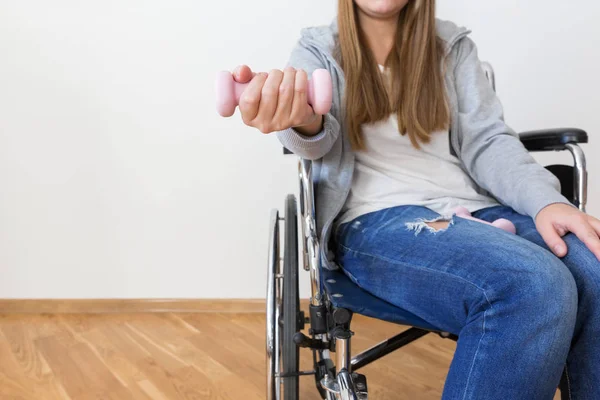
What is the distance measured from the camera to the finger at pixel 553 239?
0.87 meters

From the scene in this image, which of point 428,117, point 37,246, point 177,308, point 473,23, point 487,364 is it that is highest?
point 473,23

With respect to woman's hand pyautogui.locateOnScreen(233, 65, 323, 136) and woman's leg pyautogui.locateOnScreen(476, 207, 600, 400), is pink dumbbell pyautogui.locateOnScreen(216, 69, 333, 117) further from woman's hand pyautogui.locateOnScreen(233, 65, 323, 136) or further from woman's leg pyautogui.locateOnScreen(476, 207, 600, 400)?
woman's leg pyautogui.locateOnScreen(476, 207, 600, 400)

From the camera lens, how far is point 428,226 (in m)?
0.92

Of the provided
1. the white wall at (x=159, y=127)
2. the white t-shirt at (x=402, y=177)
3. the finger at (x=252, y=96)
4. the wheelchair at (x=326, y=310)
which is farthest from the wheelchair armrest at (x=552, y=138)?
the white wall at (x=159, y=127)

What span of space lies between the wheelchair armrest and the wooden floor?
0.66 m

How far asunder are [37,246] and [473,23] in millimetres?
1618

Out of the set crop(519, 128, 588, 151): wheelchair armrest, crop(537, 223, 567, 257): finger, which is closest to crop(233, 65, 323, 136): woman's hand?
crop(537, 223, 567, 257): finger

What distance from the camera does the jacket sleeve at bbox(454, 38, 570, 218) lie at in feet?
3.23

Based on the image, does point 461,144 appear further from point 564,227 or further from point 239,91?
point 239,91

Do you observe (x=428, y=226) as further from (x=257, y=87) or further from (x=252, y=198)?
(x=252, y=198)

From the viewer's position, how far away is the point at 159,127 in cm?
208

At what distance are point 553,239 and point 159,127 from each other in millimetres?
1478

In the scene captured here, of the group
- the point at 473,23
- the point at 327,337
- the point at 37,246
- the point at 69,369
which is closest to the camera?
the point at 327,337

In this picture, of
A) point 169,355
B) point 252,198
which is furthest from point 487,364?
point 252,198
